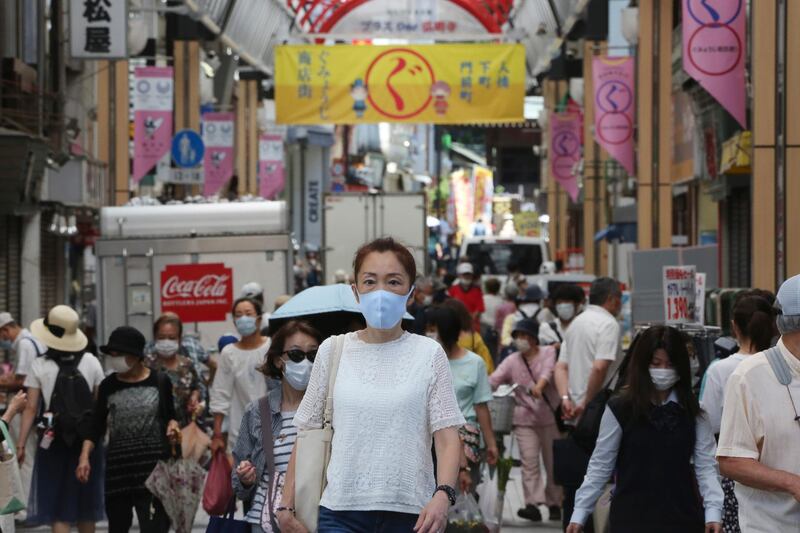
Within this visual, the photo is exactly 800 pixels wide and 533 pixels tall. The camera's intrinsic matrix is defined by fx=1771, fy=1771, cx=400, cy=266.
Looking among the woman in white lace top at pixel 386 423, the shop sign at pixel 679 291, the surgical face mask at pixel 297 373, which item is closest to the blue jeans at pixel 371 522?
the woman in white lace top at pixel 386 423

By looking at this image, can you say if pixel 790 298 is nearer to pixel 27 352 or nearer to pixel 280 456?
pixel 280 456

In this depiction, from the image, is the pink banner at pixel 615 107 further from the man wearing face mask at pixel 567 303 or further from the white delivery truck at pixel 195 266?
the man wearing face mask at pixel 567 303

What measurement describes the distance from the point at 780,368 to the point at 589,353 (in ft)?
20.9

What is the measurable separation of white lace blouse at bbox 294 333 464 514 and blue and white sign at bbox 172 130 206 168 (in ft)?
83.7

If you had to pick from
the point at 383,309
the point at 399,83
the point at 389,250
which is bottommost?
the point at 383,309

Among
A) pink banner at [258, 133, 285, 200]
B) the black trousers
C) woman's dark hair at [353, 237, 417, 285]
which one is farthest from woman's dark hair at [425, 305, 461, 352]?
pink banner at [258, 133, 285, 200]

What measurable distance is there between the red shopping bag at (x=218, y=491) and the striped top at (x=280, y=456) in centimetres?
53

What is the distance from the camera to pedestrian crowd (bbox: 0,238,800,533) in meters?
5.50

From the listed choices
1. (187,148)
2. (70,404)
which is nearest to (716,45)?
(70,404)

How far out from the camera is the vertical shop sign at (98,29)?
23.6 metres

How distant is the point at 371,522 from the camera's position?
18.0ft

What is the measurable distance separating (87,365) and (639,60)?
45.4ft

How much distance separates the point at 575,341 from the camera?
470 inches

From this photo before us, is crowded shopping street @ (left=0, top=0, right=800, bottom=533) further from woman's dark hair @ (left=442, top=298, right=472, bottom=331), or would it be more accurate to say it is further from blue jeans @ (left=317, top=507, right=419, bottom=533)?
woman's dark hair @ (left=442, top=298, right=472, bottom=331)
